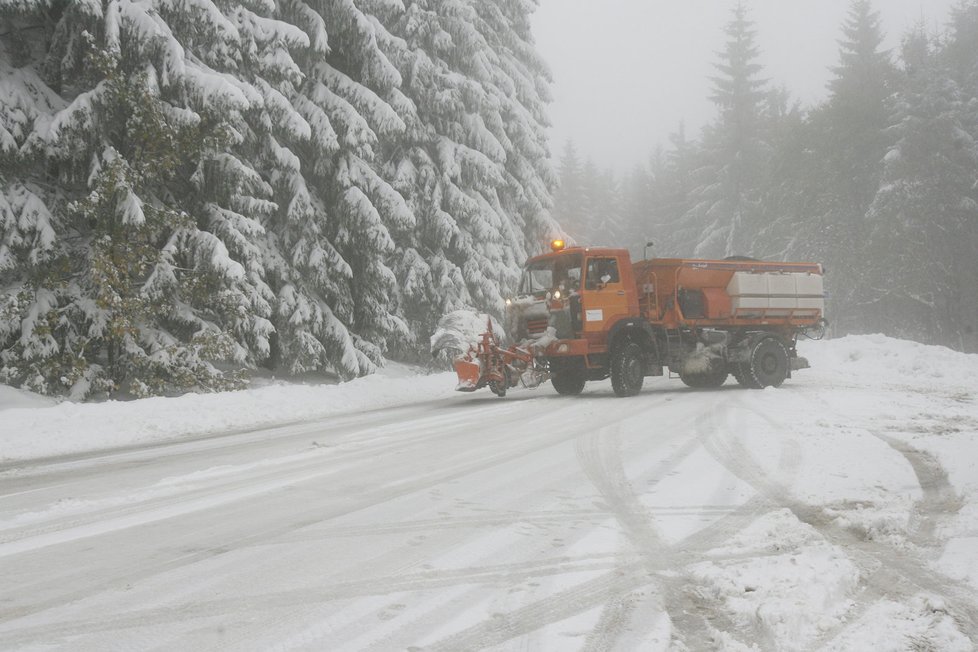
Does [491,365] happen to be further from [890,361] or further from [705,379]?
[890,361]

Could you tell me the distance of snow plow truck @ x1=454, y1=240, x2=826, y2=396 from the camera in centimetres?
1331

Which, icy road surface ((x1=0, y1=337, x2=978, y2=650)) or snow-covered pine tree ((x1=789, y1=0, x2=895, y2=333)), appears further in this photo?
snow-covered pine tree ((x1=789, y1=0, x2=895, y2=333))

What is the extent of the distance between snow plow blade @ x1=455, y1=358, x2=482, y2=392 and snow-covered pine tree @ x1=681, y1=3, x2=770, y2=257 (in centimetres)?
3218

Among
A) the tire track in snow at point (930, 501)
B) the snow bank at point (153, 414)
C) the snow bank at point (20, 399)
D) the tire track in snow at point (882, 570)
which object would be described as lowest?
the tire track in snow at point (930, 501)

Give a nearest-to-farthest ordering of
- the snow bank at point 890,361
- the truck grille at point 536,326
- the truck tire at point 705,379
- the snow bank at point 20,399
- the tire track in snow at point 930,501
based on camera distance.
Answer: the tire track in snow at point 930,501
the snow bank at point 20,399
the truck grille at point 536,326
the snow bank at point 890,361
the truck tire at point 705,379

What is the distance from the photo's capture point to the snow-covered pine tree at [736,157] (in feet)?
138

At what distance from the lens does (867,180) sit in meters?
34.3

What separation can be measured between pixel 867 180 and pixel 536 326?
91.7 feet

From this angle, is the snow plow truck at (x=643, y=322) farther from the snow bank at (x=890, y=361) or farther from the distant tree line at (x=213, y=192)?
the distant tree line at (x=213, y=192)

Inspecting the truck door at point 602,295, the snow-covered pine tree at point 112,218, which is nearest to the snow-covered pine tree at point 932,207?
the truck door at point 602,295

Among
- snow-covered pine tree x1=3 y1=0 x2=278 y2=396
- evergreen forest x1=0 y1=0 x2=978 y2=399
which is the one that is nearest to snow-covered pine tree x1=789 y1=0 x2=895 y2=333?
evergreen forest x1=0 y1=0 x2=978 y2=399

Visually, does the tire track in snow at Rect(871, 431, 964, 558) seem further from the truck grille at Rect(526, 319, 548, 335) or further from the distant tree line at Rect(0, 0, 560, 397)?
the distant tree line at Rect(0, 0, 560, 397)

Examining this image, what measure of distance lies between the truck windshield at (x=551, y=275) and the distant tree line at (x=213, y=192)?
3.14 metres

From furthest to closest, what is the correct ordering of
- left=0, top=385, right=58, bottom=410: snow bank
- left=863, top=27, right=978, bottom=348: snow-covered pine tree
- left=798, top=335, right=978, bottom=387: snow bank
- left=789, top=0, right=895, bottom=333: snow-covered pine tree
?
left=789, top=0, right=895, bottom=333: snow-covered pine tree < left=863, top=27, right=978, bottom=348: snow-covered pine tree < left=798, top=335, right=978, bottom=387: snow bank < left=0, top=385, right=58, bottom=410: snow bank
